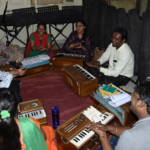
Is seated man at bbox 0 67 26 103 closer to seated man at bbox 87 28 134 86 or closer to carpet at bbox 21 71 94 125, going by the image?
carpet at bbox 21 71 94 125

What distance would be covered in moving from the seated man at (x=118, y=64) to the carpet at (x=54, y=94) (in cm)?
76

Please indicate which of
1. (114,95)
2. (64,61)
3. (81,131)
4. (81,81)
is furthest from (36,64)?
(81,131)

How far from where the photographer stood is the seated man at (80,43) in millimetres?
4246

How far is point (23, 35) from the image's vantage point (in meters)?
6.36

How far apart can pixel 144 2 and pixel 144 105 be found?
11.4 feet

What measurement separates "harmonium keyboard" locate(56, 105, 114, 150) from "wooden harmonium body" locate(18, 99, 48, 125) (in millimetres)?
247

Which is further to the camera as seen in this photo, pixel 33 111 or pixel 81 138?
pixel 33 111

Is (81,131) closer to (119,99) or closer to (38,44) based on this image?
(119,99)

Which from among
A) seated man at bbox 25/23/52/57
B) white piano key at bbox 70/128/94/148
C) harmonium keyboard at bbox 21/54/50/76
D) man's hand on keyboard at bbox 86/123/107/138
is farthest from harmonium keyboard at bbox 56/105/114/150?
seated man at bbox 25/23/52/57

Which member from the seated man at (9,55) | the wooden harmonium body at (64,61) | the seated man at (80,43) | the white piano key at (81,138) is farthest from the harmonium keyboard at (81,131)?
the seated man at (80,43)

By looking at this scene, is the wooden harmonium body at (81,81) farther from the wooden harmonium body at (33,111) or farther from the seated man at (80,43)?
the seated man at (80,43)

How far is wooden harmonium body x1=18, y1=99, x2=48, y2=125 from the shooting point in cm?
217

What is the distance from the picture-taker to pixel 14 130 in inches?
50.8

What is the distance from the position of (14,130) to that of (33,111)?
0.99m
